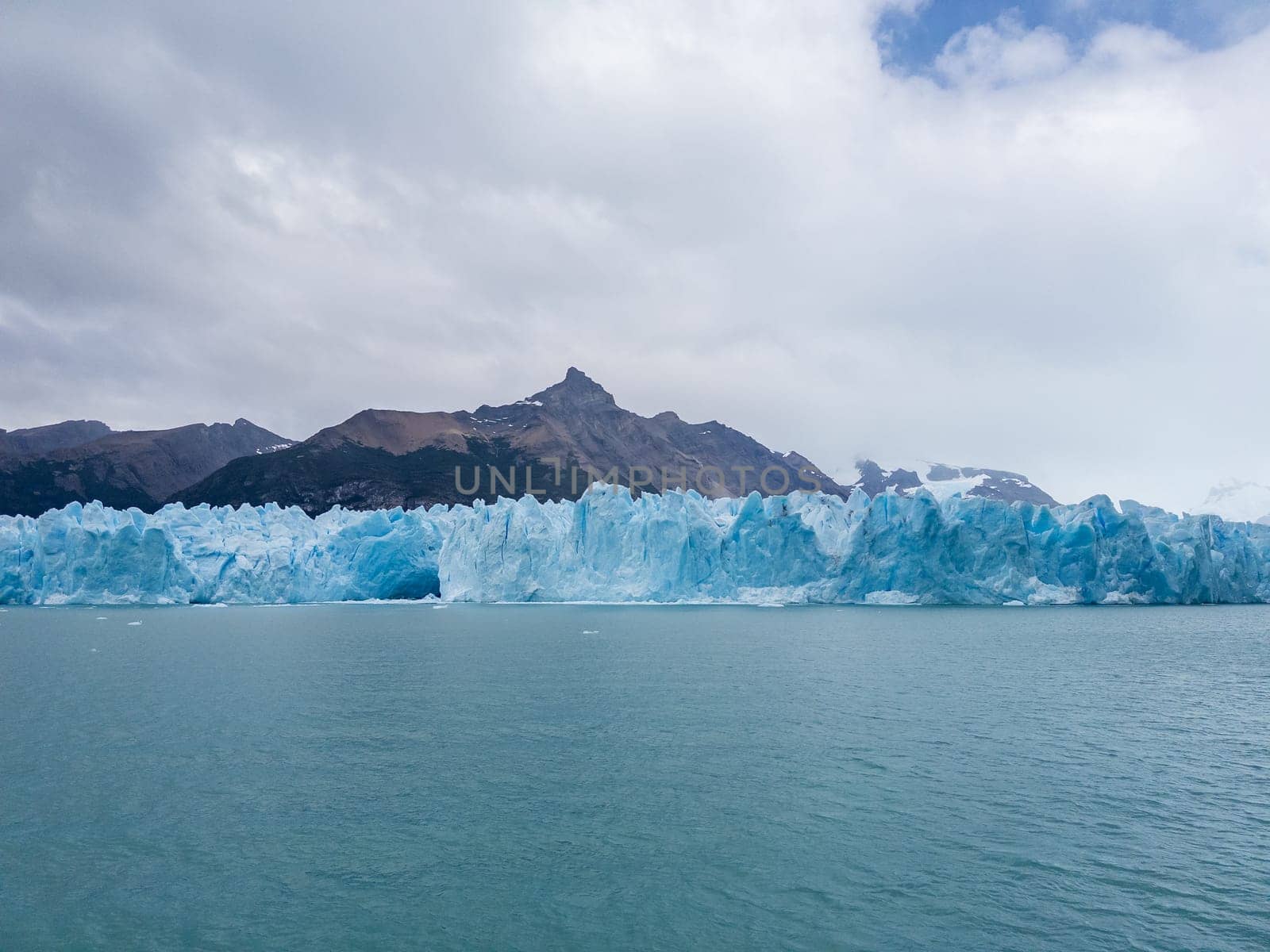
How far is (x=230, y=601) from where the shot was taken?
47.1 m

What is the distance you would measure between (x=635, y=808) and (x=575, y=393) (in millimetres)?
146937

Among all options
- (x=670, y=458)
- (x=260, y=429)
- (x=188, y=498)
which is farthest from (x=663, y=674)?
(x=260, y=429)

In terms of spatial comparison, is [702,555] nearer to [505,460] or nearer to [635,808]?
[635,808]

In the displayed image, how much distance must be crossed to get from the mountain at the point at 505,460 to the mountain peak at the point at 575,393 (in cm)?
22

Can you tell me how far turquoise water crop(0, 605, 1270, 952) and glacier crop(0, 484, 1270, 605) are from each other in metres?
24.0

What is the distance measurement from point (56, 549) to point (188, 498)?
60.7 metres

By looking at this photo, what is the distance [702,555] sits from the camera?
44.4 m

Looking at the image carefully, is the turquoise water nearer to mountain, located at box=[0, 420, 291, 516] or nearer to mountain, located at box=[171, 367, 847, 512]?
mountain, located at box=[171, 367, 847, 512]

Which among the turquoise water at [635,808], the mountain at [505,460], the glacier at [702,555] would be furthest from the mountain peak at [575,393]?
the turquoise water at [635,808]

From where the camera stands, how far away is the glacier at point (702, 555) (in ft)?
139

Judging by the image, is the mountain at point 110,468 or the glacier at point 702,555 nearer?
the glacier at point 702,555

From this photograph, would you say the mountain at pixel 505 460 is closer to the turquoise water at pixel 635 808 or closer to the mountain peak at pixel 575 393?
the mountain peak at pixel 575 393

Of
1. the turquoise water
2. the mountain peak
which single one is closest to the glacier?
the turquoise water

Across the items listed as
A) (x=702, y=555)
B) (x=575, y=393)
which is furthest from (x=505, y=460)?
(x=702, y=555)
